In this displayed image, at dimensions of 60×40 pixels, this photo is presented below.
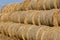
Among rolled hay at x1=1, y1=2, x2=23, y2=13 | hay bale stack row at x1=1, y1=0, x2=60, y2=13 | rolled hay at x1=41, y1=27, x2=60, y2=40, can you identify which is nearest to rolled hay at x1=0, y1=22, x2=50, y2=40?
rolled hay at x1=41, y1=27, x2=60, y2=40

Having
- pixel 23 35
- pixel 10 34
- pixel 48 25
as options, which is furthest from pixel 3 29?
pixel 48 25

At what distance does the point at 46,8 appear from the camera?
826 cm

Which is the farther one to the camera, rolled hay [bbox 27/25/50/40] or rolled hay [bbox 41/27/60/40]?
rolled hay [bbox 27/25/50/40]

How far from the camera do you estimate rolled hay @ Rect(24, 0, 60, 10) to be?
7508 millimetres

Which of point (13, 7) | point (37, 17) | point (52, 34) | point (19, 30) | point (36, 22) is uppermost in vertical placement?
point (13, 7)

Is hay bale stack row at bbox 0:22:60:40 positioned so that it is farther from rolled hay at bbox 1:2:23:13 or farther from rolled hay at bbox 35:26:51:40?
rolled hay at bbox 1:2:23:13

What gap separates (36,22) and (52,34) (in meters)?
2.21

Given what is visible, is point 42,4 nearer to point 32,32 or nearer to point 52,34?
point 32,32

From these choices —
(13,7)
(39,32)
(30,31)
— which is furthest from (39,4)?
(13,7)

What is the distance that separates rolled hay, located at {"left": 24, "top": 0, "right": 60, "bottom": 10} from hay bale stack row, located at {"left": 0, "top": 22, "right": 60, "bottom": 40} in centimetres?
110

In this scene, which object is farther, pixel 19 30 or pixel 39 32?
pixel 19 30

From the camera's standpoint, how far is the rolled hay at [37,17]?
22.5 feet

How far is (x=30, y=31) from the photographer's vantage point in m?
7.88

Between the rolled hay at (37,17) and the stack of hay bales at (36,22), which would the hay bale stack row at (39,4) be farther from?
the rolled hay at (37,17)
